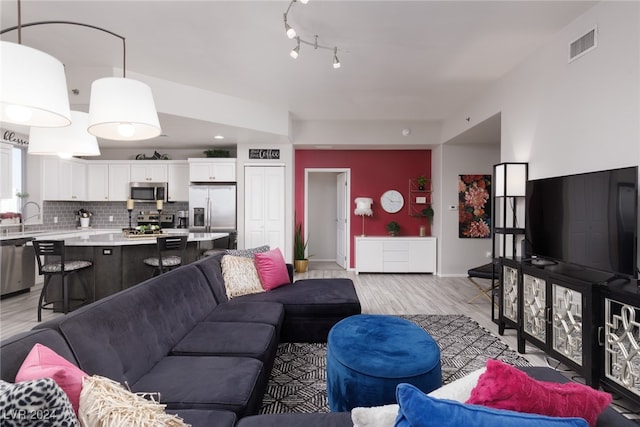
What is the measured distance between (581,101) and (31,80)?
3.61 metres

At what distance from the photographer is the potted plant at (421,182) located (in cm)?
614

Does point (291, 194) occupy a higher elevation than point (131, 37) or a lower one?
lower

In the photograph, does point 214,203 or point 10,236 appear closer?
point 10,236

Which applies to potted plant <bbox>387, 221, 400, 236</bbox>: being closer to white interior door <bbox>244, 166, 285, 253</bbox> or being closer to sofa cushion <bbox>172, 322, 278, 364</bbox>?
white interior door <bbox>244, 166, 285, 253</bbox>

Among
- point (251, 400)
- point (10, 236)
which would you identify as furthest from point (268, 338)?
point (10, 236)

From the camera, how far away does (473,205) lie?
5766 millimetres

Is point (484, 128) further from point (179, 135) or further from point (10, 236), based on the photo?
point (10, 236)

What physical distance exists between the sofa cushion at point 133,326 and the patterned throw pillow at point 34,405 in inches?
25.9

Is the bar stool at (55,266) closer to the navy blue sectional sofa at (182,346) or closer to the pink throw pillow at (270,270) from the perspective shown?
the navy blue sectional sofa at (182,346)

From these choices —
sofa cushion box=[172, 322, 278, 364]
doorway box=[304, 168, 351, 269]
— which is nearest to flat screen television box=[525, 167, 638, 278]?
sofa cushion box=[172, 322, 278, 364]

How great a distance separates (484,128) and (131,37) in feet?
15.0

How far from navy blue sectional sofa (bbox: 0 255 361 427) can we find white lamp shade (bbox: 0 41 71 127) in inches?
35.6

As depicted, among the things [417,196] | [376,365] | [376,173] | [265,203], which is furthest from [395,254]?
[376,365]

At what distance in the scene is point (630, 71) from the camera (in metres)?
2.12
